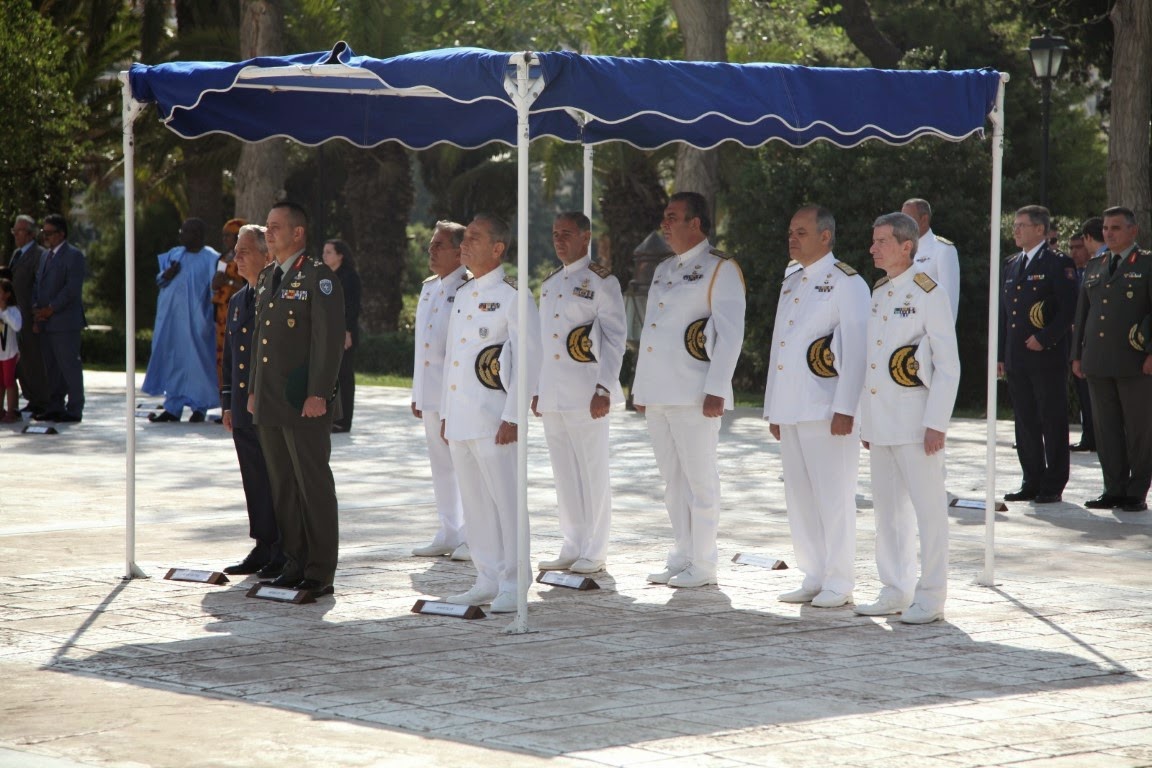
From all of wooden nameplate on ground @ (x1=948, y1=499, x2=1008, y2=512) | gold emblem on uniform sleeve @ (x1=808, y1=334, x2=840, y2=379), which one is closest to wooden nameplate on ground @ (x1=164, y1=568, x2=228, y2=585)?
gold emblem on uniform sleeve @ (x1=808, y1=334, x2=840, y2=379)

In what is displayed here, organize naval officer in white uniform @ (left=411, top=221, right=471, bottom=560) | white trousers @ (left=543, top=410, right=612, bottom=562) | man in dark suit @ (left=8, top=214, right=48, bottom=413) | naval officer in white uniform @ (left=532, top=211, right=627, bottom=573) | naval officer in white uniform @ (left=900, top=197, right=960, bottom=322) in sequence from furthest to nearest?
man in dark suit @ (left=8, top=214, right=48, bottom=413) < naval officer in white uniform @ (left=900, top=197, right=960, bottom=322) < naval officer in white uniform @ (left=411, top=221, right=471, bottom=560) < white trousers @ (left=543, top=410, right=612, bottom=562) < naval officer in white uniform @ (left=532, top=211, right=627, bottom=573)

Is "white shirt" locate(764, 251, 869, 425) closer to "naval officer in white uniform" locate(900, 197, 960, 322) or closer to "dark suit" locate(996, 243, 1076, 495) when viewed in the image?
"naval officer in white uniform" locate(900, 197, 960, 322)

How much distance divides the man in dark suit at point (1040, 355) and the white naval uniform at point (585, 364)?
4.36 meters

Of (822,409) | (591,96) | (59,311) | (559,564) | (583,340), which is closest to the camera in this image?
(591,96)

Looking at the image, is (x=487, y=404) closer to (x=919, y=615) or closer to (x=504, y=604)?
(x=504, y=604)

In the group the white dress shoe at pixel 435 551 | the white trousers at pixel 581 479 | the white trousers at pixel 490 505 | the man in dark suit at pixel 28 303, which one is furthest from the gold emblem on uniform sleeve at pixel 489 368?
the man in dark suit at pixel 28 303

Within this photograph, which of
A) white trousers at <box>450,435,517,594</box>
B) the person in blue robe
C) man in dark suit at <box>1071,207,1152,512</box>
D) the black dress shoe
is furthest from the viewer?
the person in blue robe

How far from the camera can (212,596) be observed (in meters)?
8.59

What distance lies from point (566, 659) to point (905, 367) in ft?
7.26

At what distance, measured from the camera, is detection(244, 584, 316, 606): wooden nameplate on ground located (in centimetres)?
839

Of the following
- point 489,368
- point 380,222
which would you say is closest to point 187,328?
point 489,368

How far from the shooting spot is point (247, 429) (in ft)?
29.9

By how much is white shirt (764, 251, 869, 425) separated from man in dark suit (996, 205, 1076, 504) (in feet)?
13.9

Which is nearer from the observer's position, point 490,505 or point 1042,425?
point 490,505
